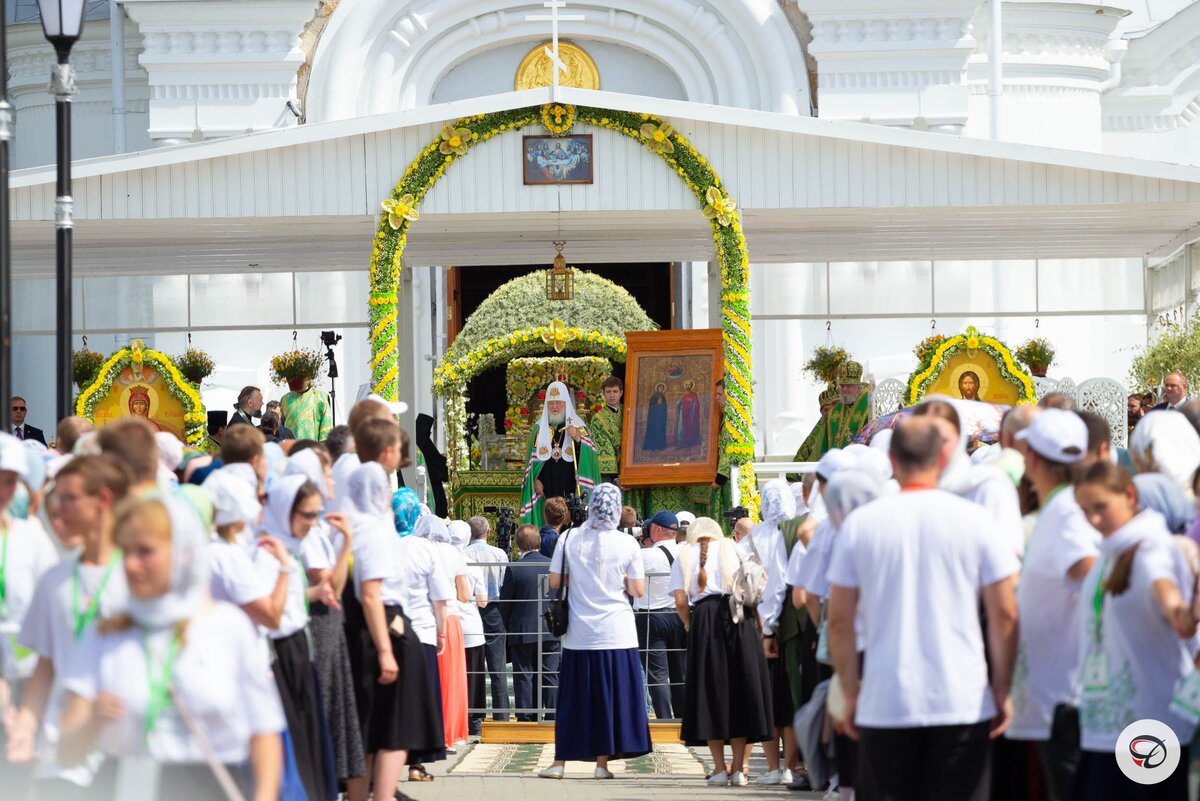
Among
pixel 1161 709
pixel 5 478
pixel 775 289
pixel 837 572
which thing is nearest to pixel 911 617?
pixel 837 572

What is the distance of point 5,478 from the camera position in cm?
722

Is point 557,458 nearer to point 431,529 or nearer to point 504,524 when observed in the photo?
point 504,524

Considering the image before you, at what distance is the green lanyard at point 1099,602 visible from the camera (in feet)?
20.9

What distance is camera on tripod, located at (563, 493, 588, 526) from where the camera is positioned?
1725 cm

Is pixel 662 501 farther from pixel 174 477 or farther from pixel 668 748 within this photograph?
pixel 174 477

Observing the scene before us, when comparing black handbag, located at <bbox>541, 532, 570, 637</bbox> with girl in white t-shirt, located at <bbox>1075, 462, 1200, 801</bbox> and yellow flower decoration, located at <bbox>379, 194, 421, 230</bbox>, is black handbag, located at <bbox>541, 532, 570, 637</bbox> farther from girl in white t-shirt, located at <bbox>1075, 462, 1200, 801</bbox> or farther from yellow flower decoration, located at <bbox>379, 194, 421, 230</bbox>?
girl in white t-shirt, located at <bbox>1075, 462, 1200, 801</bbox>

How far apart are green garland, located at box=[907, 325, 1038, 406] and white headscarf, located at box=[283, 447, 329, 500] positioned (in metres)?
10.5

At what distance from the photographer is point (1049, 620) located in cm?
674

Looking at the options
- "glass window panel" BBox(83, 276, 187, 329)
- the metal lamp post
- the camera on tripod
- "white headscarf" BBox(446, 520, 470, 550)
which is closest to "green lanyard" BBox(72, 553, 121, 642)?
the metal lamp post

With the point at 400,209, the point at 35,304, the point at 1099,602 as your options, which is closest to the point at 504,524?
the point at 400,209

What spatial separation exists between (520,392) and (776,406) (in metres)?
4.82

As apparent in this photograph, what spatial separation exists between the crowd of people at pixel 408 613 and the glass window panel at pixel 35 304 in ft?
51.4

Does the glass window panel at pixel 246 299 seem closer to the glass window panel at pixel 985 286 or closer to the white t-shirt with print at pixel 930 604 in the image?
the glass window panel at pixel 985 286

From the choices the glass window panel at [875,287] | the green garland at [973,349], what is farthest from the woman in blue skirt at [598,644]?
the glass window panel at [875,287]
